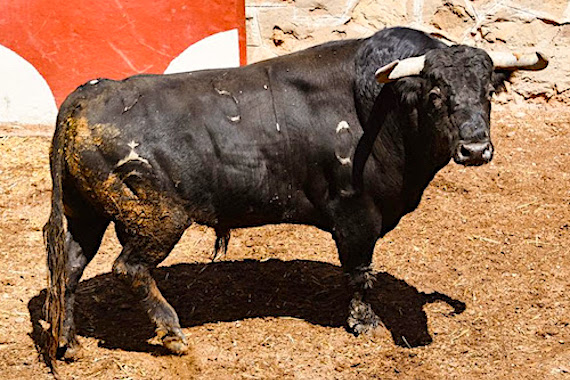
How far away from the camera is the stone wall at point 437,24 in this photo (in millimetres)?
7887

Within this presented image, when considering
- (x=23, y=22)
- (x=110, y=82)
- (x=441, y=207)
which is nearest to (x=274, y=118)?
(x=110, y=82)

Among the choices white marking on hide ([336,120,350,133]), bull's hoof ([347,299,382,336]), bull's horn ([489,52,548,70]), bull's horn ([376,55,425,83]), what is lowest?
bull's hoof ([347,299,382,336])

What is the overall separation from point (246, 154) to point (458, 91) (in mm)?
1232

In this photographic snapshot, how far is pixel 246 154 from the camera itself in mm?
4641

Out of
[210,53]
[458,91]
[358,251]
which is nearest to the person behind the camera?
[458,91]

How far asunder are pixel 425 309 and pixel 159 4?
13.2 feet

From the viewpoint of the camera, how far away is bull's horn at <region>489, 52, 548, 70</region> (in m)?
4.48

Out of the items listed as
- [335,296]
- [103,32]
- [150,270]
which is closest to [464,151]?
[335,296]

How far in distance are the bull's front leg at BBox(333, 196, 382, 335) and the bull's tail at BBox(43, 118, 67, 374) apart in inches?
61.8

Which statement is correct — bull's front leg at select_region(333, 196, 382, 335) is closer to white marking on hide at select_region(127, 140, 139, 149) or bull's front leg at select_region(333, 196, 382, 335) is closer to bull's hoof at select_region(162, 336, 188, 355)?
bull's hoof at select_region(162, 336, 188, 355)

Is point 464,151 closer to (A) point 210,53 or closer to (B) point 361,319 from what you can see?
(B) point 361,319

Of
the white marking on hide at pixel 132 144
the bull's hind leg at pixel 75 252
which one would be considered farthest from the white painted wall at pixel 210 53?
the white marking on hide at pixel 132 144

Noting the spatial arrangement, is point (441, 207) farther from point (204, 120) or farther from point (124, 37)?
point (124, 37)

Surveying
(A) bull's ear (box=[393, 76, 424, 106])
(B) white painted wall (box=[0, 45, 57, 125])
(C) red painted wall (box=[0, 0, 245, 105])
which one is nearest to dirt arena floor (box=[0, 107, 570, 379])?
(B) white painted wall (box=[0, 45, 57, 125])
